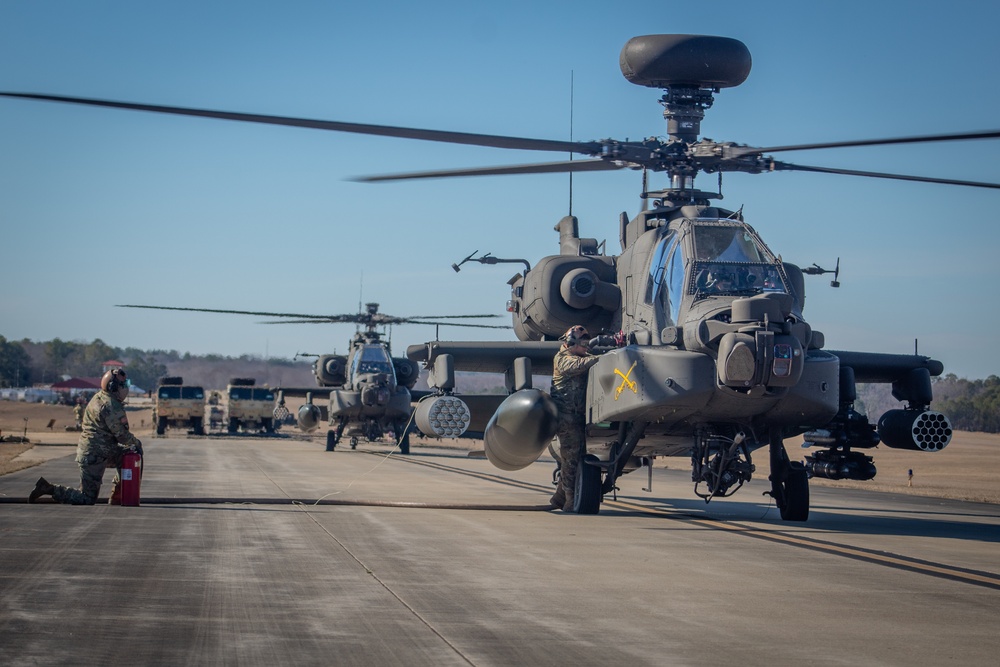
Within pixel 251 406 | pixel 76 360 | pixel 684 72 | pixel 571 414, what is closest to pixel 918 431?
pixel 571 414

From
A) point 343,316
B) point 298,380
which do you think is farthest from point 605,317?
point 298,380

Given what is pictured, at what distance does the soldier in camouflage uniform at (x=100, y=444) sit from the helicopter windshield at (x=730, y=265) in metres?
6.93

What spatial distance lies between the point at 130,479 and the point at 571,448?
17.3 feet

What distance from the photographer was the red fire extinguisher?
42.9 ft

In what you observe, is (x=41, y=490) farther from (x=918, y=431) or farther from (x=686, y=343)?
(x=918, y=431)

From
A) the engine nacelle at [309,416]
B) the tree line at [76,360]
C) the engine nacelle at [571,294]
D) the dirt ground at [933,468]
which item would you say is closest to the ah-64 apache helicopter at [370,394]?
the engine nacelle at [309,416]

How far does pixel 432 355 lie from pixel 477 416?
242cm

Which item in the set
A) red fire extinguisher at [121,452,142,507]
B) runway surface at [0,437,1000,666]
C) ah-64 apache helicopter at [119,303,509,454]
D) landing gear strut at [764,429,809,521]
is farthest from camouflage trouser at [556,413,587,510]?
ah-64 apache helicopter at [119,303,509,454]

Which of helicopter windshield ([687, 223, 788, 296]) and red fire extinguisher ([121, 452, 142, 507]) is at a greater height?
helicopter windshield ([687, 223, 788, 296])

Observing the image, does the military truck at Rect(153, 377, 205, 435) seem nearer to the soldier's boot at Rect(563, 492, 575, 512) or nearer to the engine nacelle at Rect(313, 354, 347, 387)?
the engine nacelle at Rect(313, 354, 347, 387)

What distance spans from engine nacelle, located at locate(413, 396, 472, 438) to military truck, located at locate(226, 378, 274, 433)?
40275mm

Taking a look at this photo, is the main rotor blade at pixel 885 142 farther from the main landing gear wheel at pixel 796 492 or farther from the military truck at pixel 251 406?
the military truck at pixel 251 406

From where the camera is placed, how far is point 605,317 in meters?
16.0

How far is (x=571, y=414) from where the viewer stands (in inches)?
556
